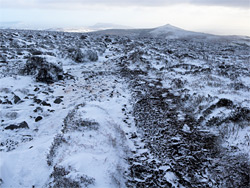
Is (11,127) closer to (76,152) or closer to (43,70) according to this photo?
(76,152)

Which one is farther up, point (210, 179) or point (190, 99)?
point (190, 99)

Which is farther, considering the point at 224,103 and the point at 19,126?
the point at 224,103

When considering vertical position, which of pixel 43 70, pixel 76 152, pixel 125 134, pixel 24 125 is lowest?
pixel 125 134

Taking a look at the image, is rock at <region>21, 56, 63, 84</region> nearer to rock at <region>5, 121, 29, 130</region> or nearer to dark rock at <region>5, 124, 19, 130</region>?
rock at <region>5, 121, 29, 130</region>

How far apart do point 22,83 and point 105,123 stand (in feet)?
26.0

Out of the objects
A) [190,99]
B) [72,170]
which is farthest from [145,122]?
→ [72,170]

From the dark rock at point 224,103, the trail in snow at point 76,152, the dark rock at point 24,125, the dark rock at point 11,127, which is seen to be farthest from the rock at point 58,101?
the dark rock at point 224,103

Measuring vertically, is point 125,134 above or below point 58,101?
below

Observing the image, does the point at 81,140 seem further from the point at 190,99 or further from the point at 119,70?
the point at 119,70

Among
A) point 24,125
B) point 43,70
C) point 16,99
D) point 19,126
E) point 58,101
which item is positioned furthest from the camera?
point 43,70

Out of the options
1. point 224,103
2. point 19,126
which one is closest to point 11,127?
point 19,126

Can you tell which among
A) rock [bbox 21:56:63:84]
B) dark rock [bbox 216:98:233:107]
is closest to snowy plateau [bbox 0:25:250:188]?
dark rock [bbox 216:98:233:107]

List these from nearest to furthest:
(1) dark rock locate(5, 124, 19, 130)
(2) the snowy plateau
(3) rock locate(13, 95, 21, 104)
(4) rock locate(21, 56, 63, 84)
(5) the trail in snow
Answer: (5) the trail in snow
(2) the snowy plateau
(1) dark rock locate(5, 124, 19, 130)
(3) rock locate(13, 95, 21, 104)
(4) rock locate(21, 56, 63, 84)

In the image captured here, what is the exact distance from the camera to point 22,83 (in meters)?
11.1
